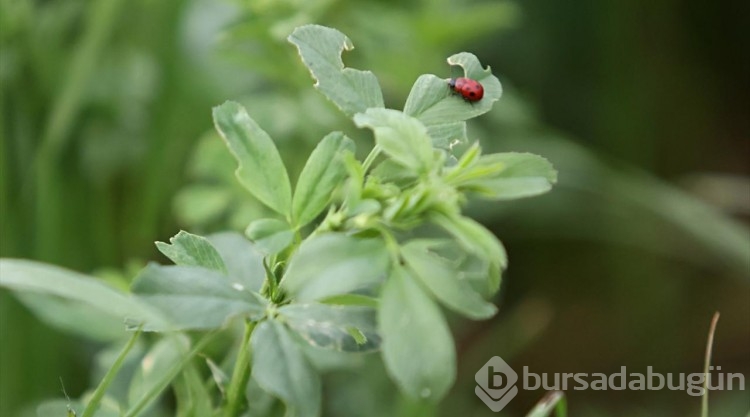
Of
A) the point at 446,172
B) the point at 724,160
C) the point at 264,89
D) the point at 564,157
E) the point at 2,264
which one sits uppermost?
the point at 446,172

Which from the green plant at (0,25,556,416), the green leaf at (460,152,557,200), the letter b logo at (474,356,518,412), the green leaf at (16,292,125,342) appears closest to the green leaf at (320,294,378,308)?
the green plant at (0,25,556,416)

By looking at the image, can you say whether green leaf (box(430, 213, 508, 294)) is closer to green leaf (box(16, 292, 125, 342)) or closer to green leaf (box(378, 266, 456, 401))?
green leaf (box(378, 266, 456, 401))

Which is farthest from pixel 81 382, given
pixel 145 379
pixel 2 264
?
pixel 2 264

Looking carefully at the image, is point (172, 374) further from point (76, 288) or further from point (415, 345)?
point (415, 345)

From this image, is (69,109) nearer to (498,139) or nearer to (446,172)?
(498,139)

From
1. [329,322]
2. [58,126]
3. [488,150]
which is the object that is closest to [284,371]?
[329,322]

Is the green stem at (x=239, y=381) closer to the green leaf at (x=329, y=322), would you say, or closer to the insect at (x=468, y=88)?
the green leaf at (x=329, y=322)
